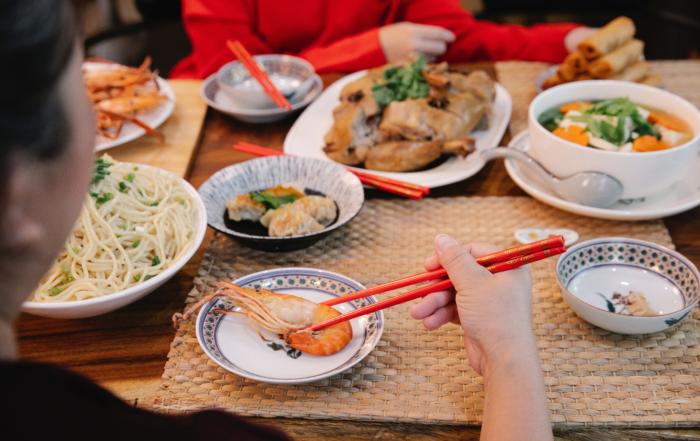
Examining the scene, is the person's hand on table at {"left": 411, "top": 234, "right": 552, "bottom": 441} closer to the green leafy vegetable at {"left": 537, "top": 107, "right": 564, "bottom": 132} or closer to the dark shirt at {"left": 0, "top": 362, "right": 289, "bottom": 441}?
the dark shirt at {"left": 0, "top": 362, "right": 289, "bottom": 441}

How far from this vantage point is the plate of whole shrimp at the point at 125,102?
2047 millimetres

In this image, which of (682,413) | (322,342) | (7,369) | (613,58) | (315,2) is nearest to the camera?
(7,369)

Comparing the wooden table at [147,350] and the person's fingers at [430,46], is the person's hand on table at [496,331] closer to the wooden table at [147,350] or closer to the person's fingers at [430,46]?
the wooden table at [147,350]

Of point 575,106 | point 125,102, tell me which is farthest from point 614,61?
point 125,102

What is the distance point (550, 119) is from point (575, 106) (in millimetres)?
81

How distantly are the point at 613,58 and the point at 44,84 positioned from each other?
1943 mm

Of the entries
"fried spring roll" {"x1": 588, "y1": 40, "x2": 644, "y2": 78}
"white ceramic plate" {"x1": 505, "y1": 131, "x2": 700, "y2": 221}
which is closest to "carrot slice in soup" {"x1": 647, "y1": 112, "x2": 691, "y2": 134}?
"white ceramic plate" {"x1": 505, "y1": 131, "x2": 700, "y2": 221}

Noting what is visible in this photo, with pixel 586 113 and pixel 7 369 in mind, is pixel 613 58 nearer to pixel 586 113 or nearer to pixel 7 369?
pixel 586 113

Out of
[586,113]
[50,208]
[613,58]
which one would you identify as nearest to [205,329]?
[50,208]

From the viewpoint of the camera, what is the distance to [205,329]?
4.18 ft

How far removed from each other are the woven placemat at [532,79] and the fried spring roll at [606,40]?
0.22 meters

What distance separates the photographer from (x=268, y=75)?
95.3 inches

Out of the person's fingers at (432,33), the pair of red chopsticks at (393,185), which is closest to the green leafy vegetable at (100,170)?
the pair of red chopsticks at (393,185)

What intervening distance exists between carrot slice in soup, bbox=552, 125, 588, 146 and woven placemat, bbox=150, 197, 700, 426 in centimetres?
37
